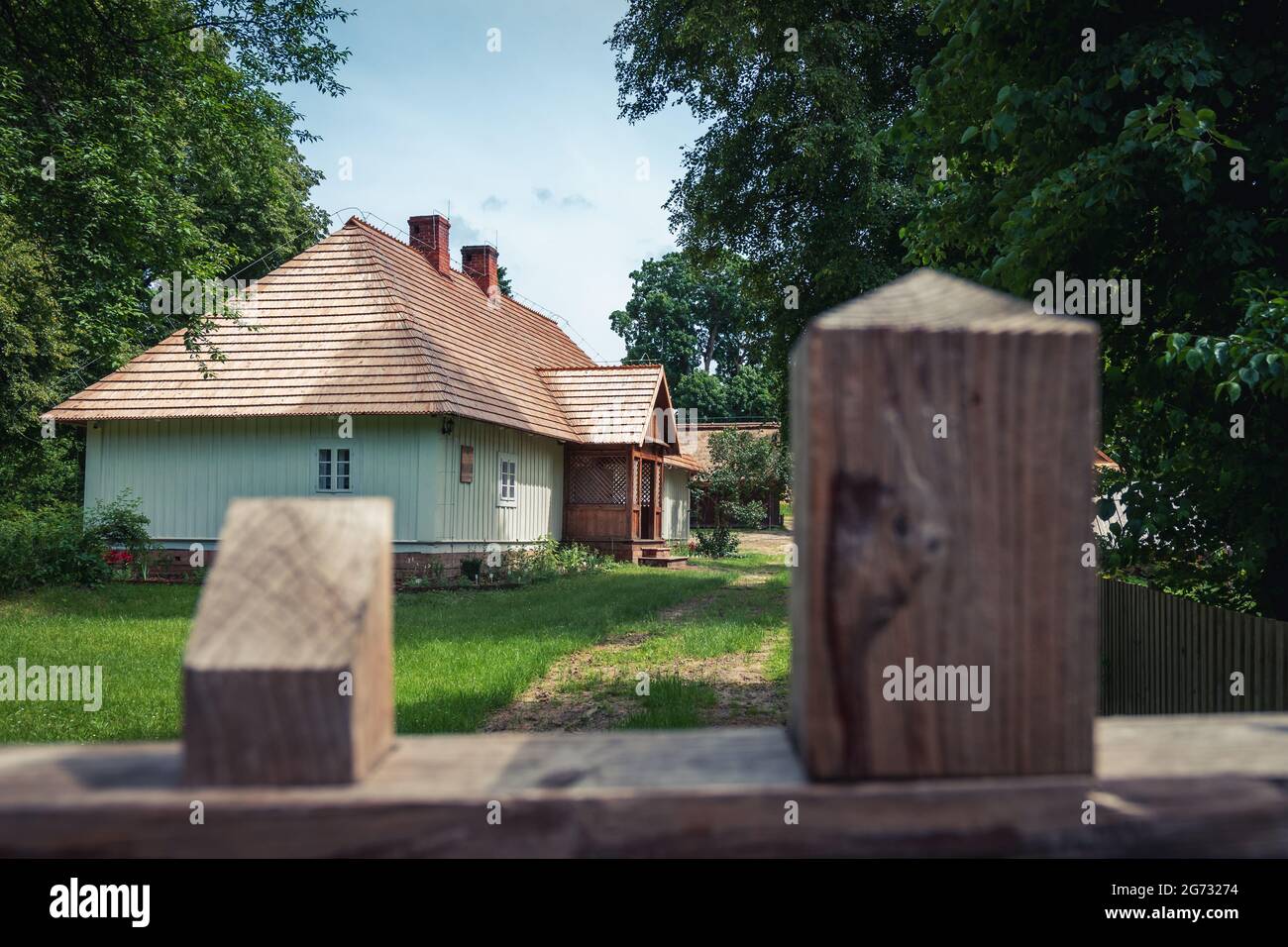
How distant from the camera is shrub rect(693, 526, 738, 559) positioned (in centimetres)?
2858

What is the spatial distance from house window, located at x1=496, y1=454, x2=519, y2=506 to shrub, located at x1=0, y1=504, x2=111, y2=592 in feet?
26.1

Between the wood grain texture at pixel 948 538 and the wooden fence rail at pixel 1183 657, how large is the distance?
563 centimetres

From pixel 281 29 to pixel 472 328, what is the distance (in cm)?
1026

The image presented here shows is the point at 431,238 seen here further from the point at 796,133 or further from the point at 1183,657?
the point at 1183,657

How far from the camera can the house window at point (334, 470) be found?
1852 cm

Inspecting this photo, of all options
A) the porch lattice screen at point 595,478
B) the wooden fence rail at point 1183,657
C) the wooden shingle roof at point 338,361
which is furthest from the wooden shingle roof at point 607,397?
the wooden fence rail at point 1183,657

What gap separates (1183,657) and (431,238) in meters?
22.5

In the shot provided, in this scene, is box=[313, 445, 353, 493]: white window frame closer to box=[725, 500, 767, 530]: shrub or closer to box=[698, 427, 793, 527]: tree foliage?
box=[698, 427, 793, 527]: tree foliage

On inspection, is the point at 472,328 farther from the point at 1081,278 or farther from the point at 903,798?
the point at 903,798

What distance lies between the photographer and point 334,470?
18.6 m

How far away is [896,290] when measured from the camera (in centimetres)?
106

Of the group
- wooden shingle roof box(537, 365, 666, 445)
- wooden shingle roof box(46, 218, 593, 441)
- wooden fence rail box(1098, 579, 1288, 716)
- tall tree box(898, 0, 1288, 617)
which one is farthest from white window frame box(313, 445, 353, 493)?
tall tree box(898, 0, 1288, 617)

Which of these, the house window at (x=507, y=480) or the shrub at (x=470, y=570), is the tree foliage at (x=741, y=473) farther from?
the shrub at (x=470, y=570)

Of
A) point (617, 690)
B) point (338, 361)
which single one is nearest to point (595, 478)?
point (338, 361)
